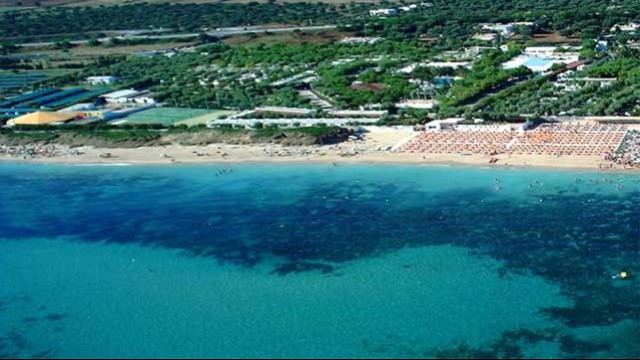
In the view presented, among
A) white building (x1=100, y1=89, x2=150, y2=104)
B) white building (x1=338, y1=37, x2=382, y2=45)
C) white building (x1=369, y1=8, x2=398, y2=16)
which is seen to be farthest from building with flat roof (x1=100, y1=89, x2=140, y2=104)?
white building (x1=369, y1=8, x2=398, y2=16)

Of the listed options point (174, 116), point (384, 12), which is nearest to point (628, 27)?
point (384, 12)

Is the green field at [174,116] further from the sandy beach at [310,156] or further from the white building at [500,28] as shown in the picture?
the white building at [500,28]

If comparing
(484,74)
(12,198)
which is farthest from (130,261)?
(484,74)

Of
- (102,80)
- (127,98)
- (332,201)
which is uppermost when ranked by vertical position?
(127,98)

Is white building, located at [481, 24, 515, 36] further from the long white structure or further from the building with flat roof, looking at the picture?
the building with flat roof

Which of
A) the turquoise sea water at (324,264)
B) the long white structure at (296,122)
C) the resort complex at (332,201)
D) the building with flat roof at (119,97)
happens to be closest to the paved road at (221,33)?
the resort complex at (332,201)

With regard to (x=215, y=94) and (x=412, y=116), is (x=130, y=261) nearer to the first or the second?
(x=412, y=116)

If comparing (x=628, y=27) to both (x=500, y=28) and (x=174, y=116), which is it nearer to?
(x=500, y=28)
